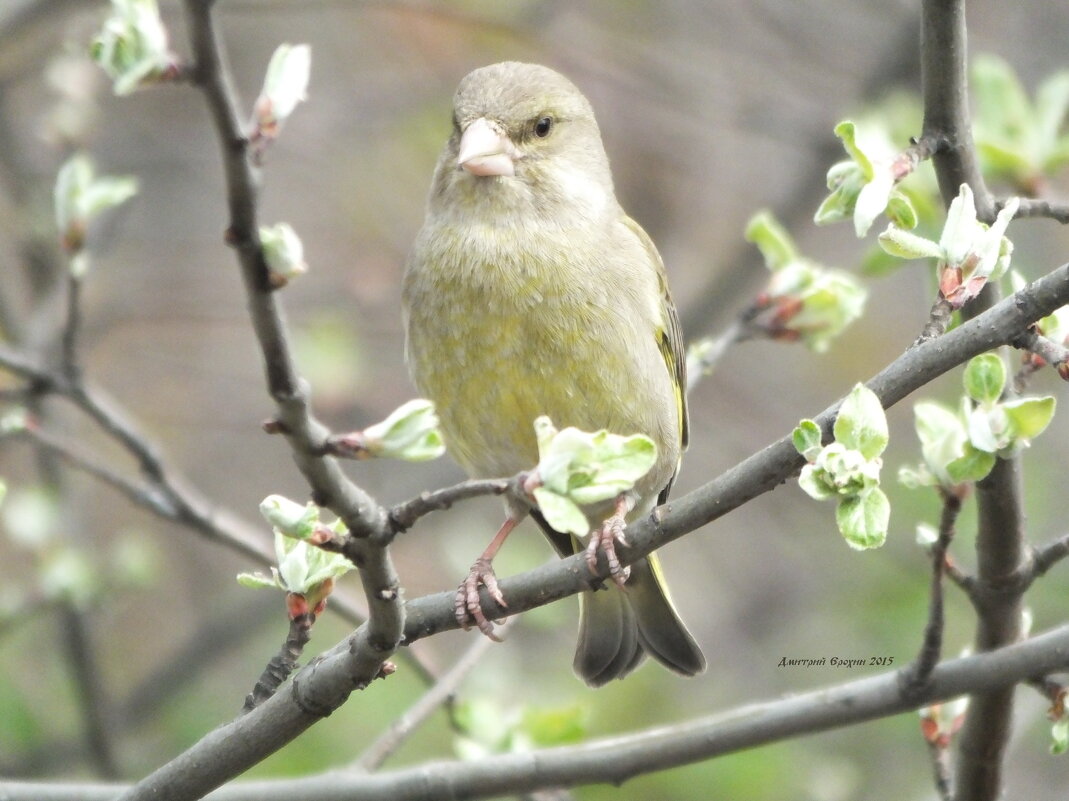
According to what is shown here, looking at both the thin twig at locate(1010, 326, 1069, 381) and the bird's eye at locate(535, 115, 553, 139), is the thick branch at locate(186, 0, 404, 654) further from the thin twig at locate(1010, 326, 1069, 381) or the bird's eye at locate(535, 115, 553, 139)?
the bird's eye at locate(535, 115, 553, 139)

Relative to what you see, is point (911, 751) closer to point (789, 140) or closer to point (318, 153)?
point (789, 140)

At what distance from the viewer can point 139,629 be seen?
8414mm

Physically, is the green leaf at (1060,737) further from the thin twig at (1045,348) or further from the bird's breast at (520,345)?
the bird's breast at (520,345)

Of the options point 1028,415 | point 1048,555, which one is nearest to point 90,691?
point 1048,555

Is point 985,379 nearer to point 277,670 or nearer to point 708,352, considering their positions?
point 277,670

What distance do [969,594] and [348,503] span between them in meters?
1.67

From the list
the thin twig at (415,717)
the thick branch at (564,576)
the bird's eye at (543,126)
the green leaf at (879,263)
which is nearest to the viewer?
the thick branch at (564,576)

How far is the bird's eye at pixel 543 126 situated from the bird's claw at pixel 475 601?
1.65 m

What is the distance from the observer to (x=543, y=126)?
4605mm

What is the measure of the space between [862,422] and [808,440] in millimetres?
97

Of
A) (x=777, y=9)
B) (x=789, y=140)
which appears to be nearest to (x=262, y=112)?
(x=789, y=140)

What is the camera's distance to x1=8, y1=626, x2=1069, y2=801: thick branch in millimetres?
2969

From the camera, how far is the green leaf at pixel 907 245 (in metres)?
2.61

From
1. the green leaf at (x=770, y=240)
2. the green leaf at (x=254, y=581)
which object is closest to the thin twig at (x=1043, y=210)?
Answer: the green leaf at (x=770, y=240)
